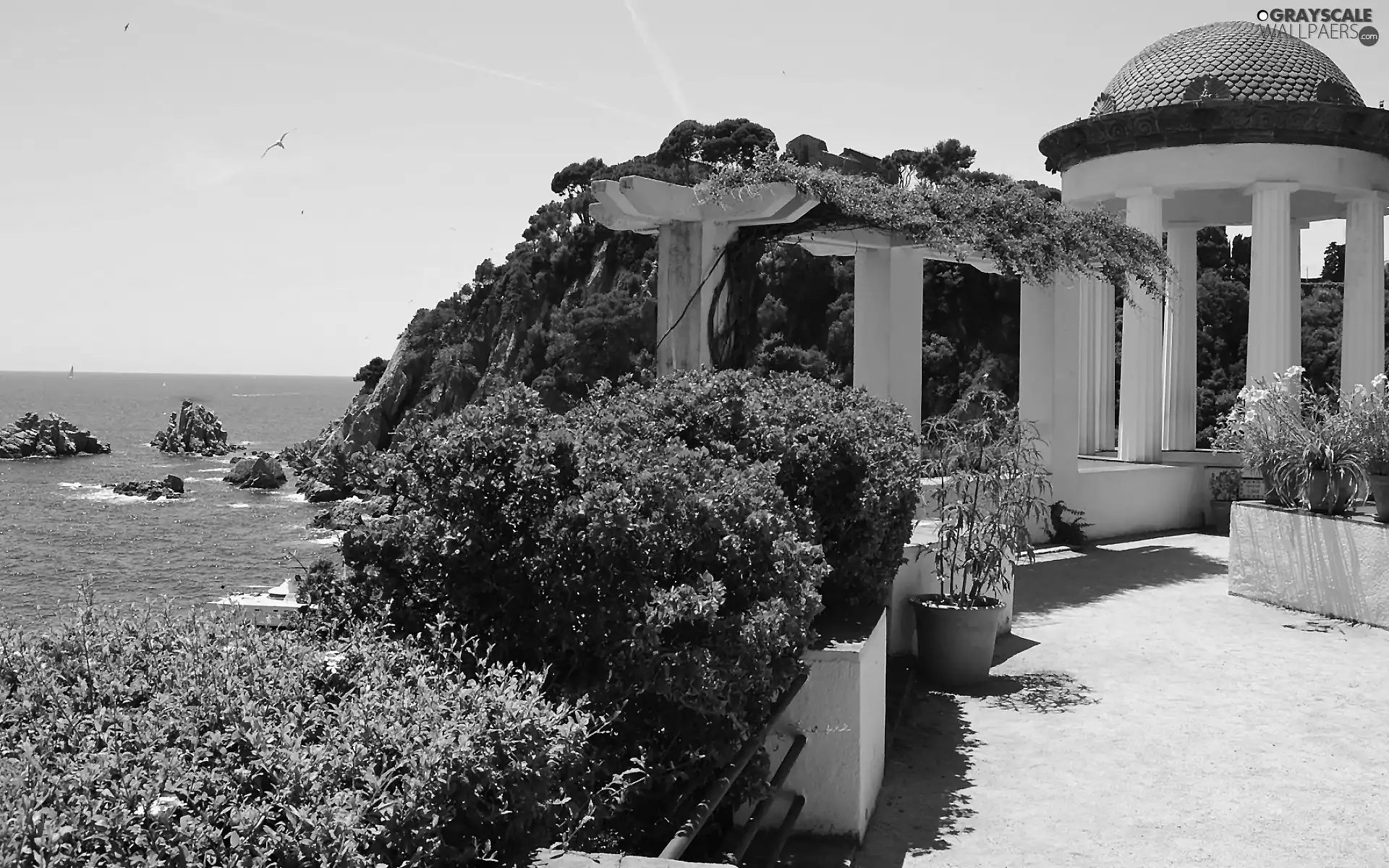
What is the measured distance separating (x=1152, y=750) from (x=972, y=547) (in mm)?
1862

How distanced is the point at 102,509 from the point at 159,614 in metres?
59.8

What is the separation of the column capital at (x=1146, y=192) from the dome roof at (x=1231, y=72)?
3.73 ft

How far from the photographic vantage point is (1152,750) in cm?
625

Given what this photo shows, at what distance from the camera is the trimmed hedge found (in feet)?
6.86

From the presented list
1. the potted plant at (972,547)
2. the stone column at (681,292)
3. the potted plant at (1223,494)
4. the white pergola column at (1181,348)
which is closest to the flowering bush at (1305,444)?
the potted plant at (972,547)

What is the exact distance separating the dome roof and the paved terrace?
27.6 feet

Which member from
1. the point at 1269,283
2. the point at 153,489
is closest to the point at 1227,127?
the point at 1269,283

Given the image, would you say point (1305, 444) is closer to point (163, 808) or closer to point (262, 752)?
point (262, 752)

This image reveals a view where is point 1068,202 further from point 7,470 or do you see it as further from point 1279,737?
point 7,470

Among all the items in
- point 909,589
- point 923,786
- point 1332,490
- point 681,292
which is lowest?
point 923,786

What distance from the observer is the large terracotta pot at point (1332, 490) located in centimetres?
987

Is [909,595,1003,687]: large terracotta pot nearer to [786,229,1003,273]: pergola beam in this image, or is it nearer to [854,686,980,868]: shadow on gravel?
[854,686,980,868]: shadow on gravel

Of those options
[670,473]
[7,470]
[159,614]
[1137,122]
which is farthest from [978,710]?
[7,470]

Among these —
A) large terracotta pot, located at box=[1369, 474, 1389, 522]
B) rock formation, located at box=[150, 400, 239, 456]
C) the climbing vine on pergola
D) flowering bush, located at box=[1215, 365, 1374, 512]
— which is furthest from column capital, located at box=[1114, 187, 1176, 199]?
rock formation, located at box=[150, 400, 239, 456]
